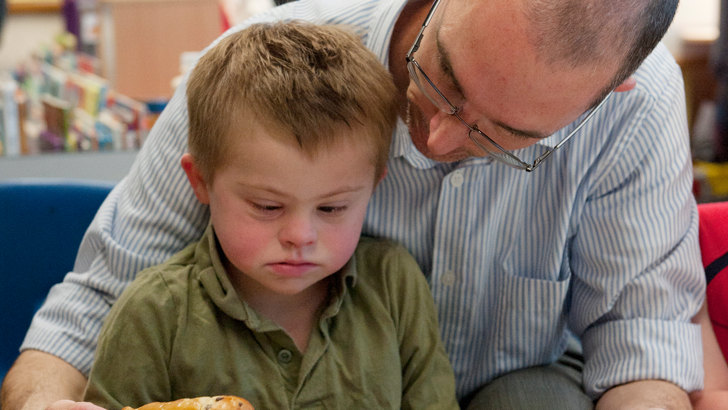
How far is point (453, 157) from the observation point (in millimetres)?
1030

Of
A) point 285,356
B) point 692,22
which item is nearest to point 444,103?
point 285,356

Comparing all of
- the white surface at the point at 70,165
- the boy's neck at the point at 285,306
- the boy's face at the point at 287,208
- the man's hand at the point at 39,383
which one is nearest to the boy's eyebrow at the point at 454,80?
the boy's face at the point at 287,208

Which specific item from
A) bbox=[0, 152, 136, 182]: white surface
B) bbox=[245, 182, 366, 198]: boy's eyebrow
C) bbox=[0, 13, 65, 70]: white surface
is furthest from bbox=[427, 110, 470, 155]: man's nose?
bbox=[0, 13, 65, 70]: white surface

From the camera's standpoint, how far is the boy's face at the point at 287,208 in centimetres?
88

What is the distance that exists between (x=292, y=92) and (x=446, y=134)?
0.22m

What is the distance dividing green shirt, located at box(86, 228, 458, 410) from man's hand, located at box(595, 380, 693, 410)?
10.9 inches

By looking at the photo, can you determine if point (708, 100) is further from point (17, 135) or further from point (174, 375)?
point (174, 375)

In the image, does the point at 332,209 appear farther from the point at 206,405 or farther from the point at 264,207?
the point at 206,405

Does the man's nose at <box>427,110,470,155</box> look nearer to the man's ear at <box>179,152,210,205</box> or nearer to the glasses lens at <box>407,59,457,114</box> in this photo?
the glasses lens at <box>407,59,457,114</box>

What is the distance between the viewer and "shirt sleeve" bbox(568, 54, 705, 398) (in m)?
1.11

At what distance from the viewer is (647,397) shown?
1056mm

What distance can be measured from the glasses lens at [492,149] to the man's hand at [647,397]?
41 cm

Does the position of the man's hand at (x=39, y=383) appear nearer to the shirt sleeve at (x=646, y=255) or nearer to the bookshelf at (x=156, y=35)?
the shirt sleeve at (x=646, y=255)

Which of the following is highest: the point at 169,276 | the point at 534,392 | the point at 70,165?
the point at 169,276
